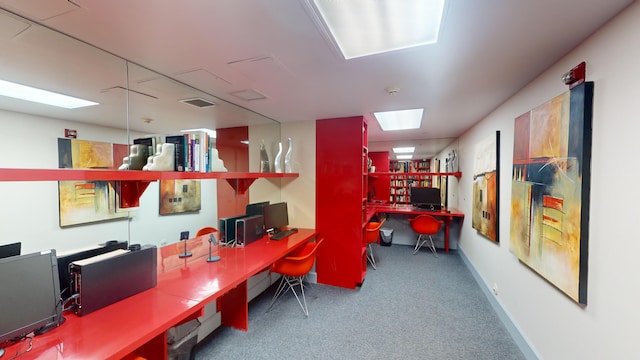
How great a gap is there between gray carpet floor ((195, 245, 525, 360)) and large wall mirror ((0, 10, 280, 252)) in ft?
4.26

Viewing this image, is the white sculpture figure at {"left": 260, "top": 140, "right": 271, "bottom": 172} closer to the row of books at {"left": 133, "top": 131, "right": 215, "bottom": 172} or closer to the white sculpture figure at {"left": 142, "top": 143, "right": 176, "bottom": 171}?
the row of books at {"left": 133, "top": 131, "right": 215, "bottom": 172}

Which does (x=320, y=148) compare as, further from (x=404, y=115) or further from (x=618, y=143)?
(x=618, y=143)

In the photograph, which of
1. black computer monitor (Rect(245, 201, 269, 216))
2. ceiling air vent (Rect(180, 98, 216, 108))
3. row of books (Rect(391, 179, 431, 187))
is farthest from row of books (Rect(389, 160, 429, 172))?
ceiling air vent (Rect(180, 98, 216, 108))

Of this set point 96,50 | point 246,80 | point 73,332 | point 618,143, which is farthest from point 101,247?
point 618,143

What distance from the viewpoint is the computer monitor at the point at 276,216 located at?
3.21 m

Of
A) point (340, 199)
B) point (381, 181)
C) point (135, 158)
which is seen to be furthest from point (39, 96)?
point (381, 181)

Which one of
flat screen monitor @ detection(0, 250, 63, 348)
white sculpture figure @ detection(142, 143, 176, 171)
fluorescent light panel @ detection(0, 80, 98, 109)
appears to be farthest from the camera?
white sculpture figure @ detection(142, 143, 176, 171)

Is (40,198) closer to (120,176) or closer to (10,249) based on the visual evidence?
(10,249)

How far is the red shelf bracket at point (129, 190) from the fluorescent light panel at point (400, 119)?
8.93ft

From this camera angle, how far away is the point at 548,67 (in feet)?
5.81

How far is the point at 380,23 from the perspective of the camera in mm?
1310

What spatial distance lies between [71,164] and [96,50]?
0.76 m

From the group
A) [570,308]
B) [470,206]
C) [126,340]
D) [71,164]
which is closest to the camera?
[126,340]

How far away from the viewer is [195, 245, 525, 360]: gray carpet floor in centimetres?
214
